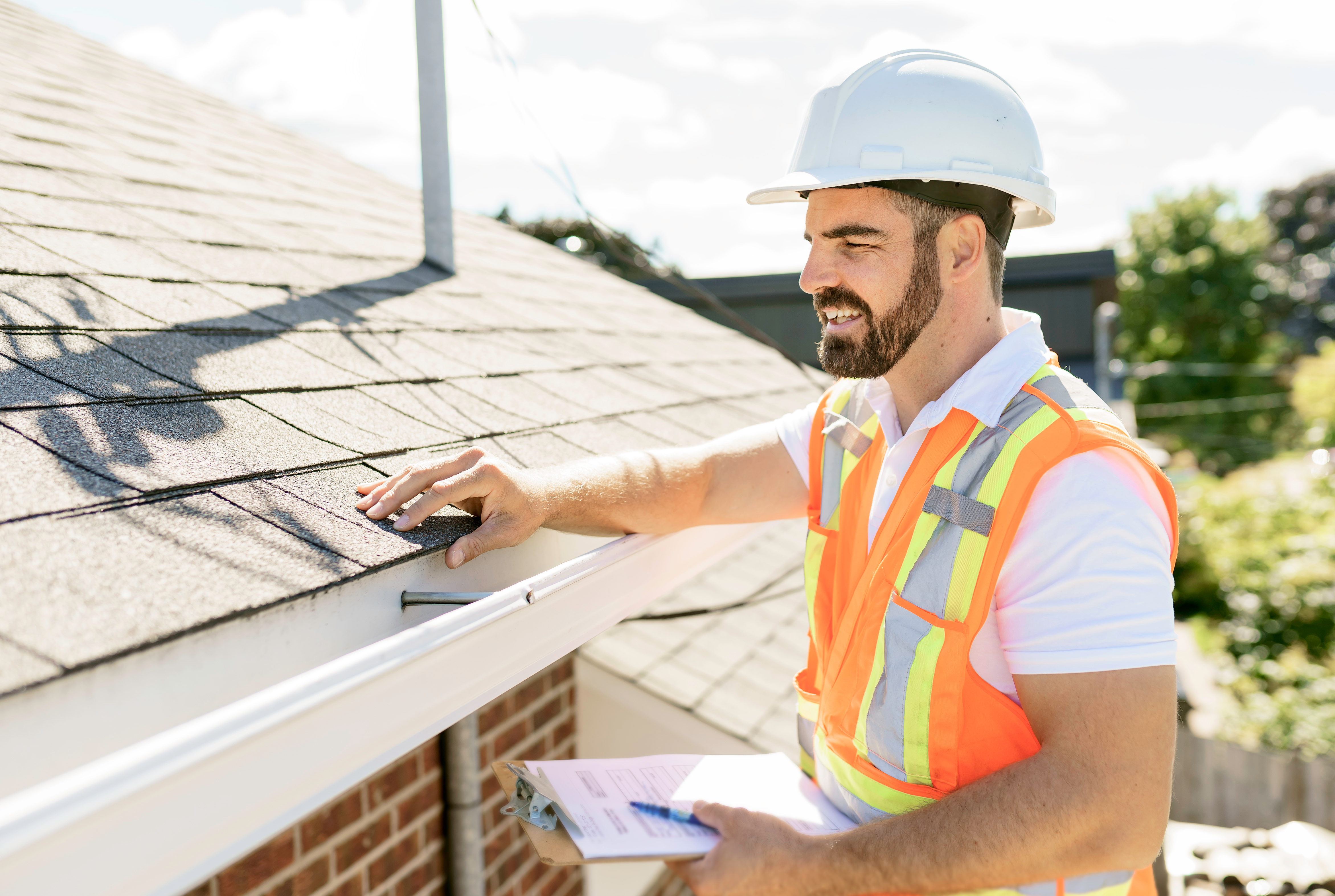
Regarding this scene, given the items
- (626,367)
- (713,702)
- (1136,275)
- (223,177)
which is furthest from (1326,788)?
(1136,275)

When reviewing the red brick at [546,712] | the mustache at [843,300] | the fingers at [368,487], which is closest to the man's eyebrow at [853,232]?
the mustache at [843,300]

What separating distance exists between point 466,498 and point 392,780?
1931mm

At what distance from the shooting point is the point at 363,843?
314 cm

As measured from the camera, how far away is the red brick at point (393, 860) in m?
3.21

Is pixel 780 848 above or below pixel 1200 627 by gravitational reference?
above

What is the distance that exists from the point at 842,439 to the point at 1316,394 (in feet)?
96.6

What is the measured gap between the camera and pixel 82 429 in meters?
1.48

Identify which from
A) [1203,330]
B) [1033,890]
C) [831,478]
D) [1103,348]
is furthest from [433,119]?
[1203,330]

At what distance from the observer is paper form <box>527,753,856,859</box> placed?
170 centimetres

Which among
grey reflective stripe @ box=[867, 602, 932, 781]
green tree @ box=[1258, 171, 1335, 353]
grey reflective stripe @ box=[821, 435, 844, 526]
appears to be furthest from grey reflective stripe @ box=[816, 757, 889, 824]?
green tree @ box=[1258, 171, 1335, 353]

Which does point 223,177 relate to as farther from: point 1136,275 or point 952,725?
point 1136,275

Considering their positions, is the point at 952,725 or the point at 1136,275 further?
the point at 1136,275

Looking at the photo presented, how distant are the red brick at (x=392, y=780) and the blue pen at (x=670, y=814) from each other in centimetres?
164

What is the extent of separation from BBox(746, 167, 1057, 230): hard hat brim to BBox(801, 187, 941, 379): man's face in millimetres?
56
